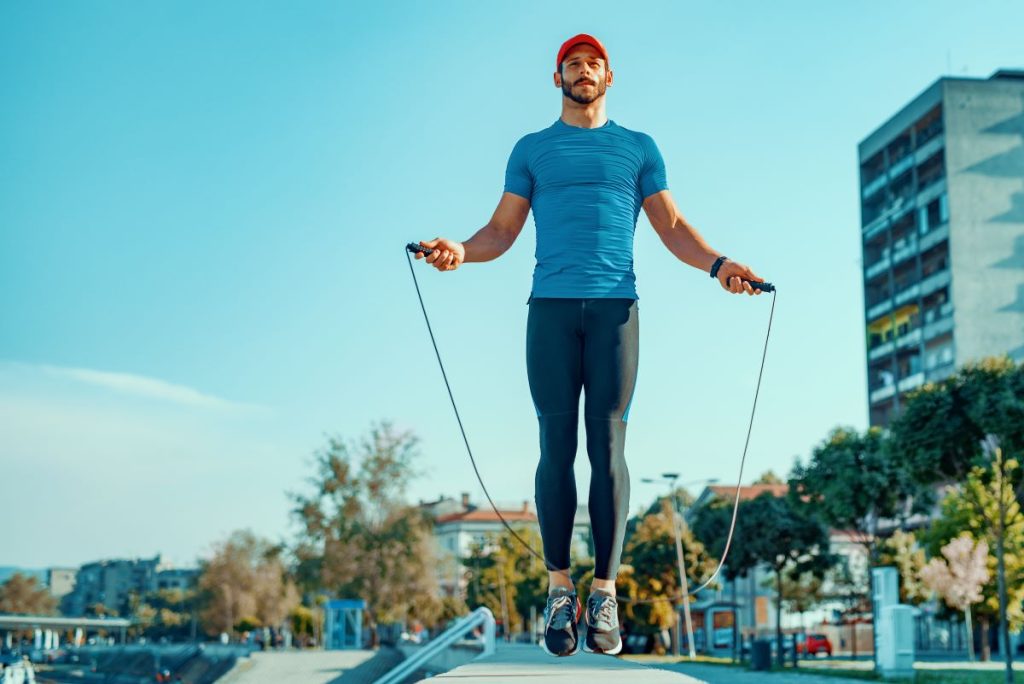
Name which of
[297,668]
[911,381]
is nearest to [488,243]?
[297,668]

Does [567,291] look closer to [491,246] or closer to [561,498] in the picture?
[491,246]

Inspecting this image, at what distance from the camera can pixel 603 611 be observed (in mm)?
5145

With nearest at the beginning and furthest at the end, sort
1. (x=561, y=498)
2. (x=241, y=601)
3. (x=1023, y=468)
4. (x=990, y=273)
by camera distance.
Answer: (x=561, y=498) < (x=1023, y=468) < (x=990, y=273) < (x=241, y=601)

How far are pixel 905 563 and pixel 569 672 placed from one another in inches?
2306

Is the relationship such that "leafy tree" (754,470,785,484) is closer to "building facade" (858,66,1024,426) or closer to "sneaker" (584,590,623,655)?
"building facade" (858,66,1024,426)

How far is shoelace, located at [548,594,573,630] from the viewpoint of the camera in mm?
5133

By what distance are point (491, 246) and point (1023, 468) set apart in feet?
111

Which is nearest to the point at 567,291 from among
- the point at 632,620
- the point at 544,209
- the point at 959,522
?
the point at 544,209

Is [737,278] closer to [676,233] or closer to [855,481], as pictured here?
[676,233]

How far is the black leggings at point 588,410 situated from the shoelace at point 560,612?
0.19 meters

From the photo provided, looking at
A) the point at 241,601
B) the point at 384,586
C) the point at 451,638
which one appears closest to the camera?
the point at 451,638

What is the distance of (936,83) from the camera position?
267 feet

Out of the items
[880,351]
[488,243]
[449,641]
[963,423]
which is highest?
[880,351]

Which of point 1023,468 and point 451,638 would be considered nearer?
point 451,638
